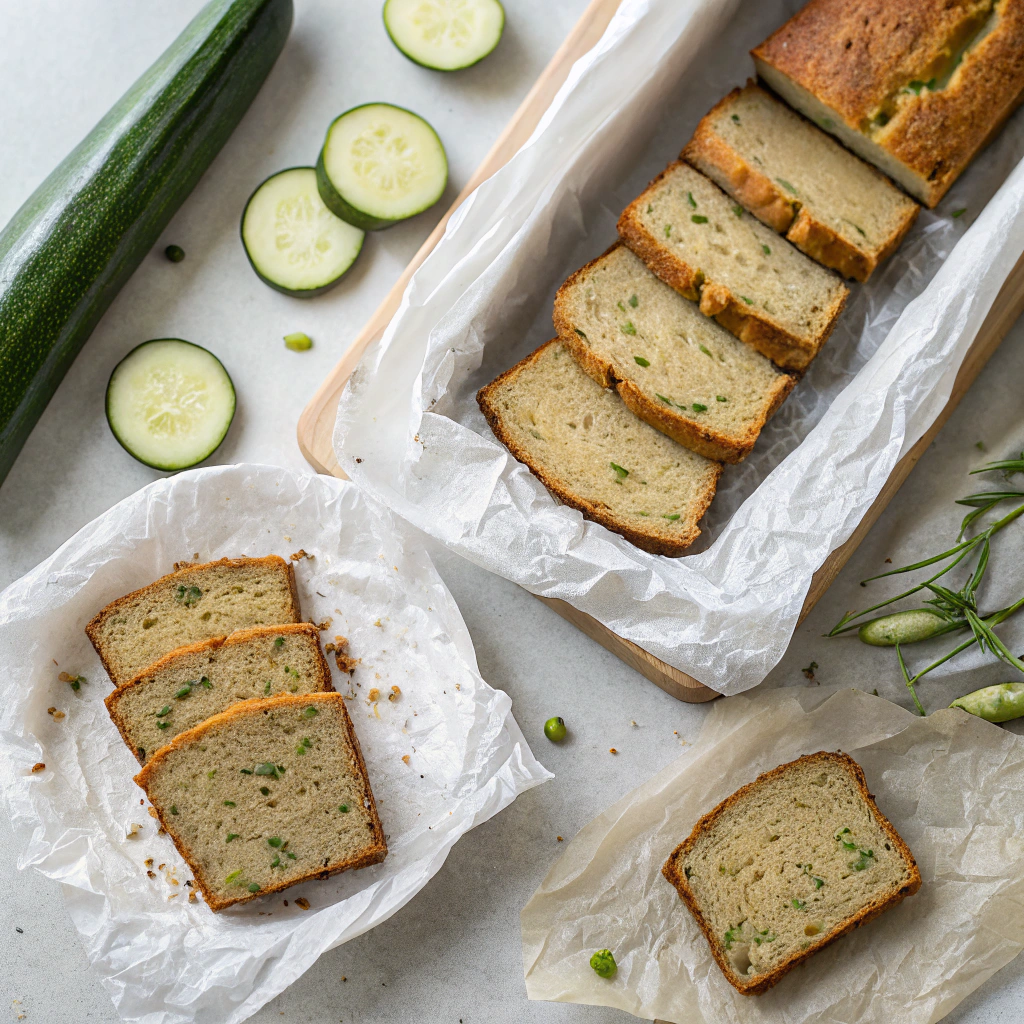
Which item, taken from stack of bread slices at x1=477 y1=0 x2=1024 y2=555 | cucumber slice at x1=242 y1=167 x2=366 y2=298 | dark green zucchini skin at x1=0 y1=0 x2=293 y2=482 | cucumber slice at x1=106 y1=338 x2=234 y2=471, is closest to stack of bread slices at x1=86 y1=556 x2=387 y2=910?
cucumber slice at x1=106 y1=338 x2=234 y2=471

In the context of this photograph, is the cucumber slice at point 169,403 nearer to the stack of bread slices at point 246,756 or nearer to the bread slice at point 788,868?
the stack of bread slices at point 246,756

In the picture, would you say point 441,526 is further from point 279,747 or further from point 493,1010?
point 493,1010

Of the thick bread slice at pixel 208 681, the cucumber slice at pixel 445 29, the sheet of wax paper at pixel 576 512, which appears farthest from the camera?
the cucumber slice at pixel 445 29

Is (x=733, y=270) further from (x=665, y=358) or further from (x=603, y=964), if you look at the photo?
(x=603, y=964)

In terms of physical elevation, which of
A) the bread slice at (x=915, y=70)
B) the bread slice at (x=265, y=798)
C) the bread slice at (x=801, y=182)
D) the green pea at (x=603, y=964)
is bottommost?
the bread slice at (x=265, y=798)

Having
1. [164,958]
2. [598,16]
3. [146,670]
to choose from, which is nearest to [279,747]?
[146,670]

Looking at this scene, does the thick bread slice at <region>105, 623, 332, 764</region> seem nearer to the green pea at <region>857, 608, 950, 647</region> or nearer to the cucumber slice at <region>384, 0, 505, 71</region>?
the green pea at <region>857, 608, 950, 647</region>

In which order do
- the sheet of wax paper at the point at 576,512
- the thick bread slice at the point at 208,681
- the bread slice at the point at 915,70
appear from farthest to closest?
the bread slice at the point at 915,70 < the thick bread slice at the point at 208,681 < the sheet of wax paper at the point at 576,512

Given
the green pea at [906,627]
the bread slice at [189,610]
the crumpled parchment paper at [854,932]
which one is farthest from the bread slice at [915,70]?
the bread slice at [189,610]
